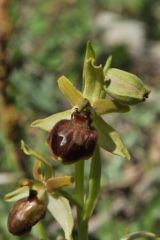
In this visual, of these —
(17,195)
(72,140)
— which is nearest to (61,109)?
(17,195)

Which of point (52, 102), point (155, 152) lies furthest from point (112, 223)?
point (155, 152)

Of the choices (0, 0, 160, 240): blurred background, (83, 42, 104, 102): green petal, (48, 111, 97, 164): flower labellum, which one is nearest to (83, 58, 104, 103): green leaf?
(83, 42, 104, 102): green petal

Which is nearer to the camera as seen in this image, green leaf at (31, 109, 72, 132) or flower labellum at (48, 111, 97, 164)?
flower labellum at (48, 111, 97, 164)

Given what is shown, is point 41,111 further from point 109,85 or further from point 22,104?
point 109,85

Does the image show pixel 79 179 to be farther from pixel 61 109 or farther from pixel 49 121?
pixel 61 109

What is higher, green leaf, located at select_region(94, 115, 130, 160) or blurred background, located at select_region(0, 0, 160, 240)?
green leaf, located at select_region(94, 115, 130, 160)

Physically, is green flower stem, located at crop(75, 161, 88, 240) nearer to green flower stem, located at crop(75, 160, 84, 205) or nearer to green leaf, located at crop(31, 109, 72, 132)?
green flower stem, located at crop(75, 160, 84, 205)

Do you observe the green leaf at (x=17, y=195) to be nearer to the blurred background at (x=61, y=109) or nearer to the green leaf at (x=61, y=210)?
the green leaf at (x=61, y=210)
